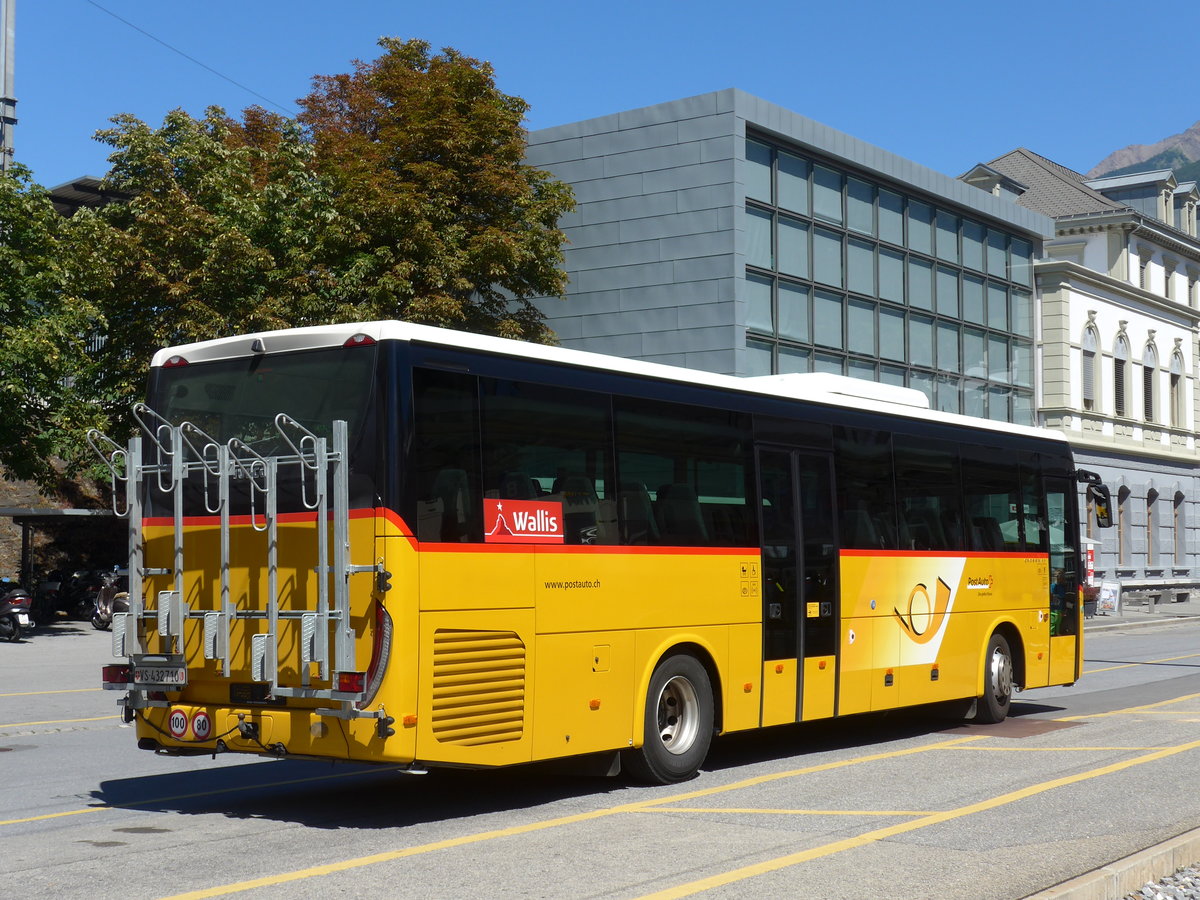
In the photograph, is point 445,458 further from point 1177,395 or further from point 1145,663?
point 1177,395

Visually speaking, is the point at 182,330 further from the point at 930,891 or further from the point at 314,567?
the point at 930,891

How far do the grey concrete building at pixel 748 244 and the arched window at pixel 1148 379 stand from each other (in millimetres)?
15131

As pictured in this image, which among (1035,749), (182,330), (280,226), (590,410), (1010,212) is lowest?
(1035,749)

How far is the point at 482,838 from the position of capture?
828 centimetres

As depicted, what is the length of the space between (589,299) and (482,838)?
26485mm

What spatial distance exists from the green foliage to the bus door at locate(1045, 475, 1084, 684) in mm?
14044

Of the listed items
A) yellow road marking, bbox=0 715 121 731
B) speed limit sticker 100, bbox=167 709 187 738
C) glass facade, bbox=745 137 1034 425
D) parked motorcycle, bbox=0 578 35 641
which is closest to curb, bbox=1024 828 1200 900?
speed limit sticker 100, bbox=167 709 187 738

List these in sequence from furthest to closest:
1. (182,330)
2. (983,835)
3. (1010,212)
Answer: (1010,212) < (182,330) < (983,835)

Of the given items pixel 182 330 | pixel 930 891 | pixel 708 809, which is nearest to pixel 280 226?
pixel 182 330

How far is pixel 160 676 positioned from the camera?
9258 mm

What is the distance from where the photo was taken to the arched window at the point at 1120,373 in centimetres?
4906

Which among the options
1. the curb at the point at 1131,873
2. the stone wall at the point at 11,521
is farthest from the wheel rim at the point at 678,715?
the stone wall at the point at 11,521

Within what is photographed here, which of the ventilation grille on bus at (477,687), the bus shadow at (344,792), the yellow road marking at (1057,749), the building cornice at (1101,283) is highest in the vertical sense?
the building cornice at (1101,283)

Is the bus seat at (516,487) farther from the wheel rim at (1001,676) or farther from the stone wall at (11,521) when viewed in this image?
the stone wall at (11,521)
